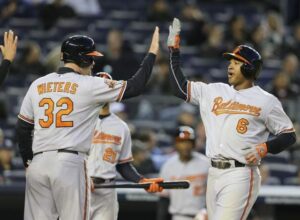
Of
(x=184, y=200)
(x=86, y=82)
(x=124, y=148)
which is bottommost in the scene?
(x=184, y=200)

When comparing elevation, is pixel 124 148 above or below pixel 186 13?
below

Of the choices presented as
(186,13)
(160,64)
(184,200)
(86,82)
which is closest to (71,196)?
(86,82)

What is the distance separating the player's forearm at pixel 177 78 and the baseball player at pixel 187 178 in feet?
7.27

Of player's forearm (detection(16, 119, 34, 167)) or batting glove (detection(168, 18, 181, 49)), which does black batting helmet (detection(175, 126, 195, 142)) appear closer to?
batting glove (detection(168, 18, 181, 49))

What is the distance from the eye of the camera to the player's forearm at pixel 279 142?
23.2 feet

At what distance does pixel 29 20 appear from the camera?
14.4 m

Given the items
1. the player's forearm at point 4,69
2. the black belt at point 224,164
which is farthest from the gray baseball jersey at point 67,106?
the black belt at point 224,164

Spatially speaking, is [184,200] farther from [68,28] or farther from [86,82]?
[68,28]

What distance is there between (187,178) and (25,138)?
115 inches

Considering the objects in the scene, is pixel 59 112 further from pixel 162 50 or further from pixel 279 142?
pixel 162 50

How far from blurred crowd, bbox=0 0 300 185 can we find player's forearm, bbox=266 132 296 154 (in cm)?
369

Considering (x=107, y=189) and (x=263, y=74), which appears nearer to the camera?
(x=107, y=189)

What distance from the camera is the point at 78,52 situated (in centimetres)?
690

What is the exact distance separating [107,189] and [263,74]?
6.39 m
